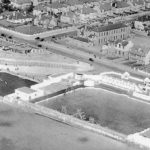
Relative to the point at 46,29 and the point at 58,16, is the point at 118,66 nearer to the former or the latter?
the point at 46,29

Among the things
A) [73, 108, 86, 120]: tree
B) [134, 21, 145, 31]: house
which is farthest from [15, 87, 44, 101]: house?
[134, 21, 145, 31]: house

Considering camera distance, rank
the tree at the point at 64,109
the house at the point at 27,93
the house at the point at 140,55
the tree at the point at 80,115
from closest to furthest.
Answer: the tree at the point at 80,115 → the tree at the point at 64,109 → the house at the point at 27,93 → the house at the point at 140,55

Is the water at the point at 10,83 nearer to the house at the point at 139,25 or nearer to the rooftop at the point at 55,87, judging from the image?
the rooftop at the point at 55,87

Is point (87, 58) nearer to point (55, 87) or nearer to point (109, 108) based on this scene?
point (55, 87)

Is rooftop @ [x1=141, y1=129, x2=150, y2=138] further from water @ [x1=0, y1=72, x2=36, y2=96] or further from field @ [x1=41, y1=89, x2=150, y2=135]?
water @ [x1=0, y1=72, x2=36, y2=96]

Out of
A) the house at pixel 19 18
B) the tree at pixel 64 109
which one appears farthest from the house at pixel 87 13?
the tree at pixel 64 109

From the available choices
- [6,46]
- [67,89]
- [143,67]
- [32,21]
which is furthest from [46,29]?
[67,89]
